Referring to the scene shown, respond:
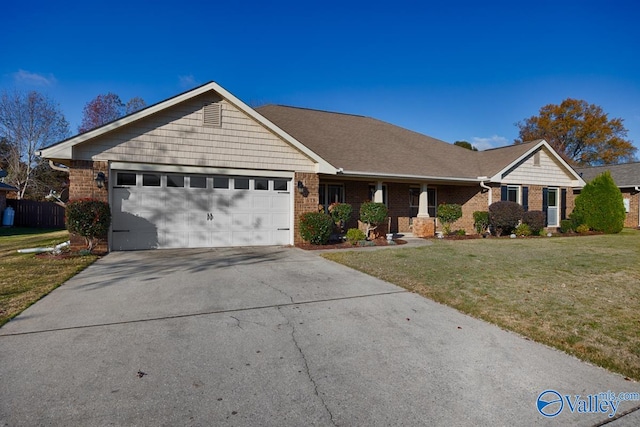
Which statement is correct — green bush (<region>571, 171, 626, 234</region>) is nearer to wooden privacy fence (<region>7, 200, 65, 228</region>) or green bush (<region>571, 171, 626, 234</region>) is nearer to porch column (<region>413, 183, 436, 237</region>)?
porch column (<region>413, 183, 436, 237</region>)

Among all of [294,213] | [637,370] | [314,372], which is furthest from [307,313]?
[294,213]

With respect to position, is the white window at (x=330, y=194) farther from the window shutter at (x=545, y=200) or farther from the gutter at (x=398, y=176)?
the window shutter at (x=545, y=200)

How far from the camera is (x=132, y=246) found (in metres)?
10.2

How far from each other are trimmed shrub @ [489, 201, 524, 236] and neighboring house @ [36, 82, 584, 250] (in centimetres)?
136

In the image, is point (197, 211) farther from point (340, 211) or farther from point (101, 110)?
point (101, 110)

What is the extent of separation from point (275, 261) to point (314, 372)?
5758 millimetres

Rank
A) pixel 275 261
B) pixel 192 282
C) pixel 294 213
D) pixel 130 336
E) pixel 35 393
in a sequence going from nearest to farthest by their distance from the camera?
pixel 35 393 < pixel 130 336 < pixel 192 282 < pixel 275 261 < pixel 294 213

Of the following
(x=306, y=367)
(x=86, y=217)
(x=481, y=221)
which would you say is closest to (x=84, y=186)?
(x=86, y=217)

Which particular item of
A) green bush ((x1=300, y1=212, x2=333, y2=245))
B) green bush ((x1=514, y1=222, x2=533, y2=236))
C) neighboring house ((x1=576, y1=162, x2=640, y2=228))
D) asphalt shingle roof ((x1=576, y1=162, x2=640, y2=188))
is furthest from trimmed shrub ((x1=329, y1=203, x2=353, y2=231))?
asphalt shingle roof ((x1=576, y1=162, x2=640, y2=188))

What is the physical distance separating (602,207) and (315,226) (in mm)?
15194

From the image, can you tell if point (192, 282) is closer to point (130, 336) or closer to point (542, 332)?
point (130, 336)

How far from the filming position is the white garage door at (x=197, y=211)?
1020cm

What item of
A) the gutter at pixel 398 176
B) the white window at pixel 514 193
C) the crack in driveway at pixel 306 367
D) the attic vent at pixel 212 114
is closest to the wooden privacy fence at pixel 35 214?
the attic vent at pixel 212 114

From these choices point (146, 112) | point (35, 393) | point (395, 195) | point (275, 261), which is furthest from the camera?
point (395, 195)
